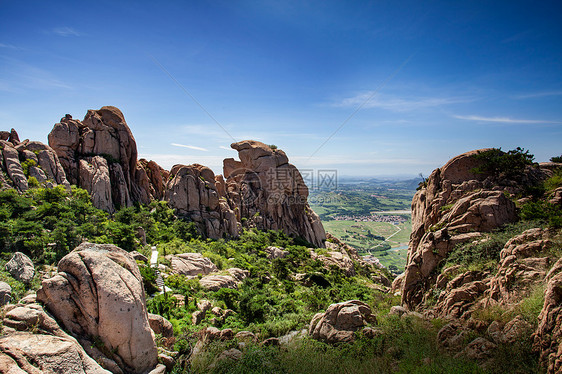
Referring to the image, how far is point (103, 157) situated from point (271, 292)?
27.5 metres

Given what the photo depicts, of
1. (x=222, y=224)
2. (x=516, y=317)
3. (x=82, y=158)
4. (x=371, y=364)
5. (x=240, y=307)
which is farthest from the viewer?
(x=222, y=224)

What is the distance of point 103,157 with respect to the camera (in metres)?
32.6

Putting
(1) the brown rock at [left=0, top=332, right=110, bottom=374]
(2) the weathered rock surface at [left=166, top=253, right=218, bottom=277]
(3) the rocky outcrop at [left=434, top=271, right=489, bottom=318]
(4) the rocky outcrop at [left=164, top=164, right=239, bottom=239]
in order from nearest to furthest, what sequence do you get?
(1) the brown rock at [left=0, top=332, right=110, bottom=374] < (3) the rocky outcrop at [left=434, top=271, right=489, bottom=318] < (2) the weathered rock surface at [left=166, top=253, right=218, bottom=277] < (4) the rocky outcrop at [left=164, top=164, right=239, bottom=239]

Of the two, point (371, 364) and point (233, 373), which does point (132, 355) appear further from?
point (371, 364)

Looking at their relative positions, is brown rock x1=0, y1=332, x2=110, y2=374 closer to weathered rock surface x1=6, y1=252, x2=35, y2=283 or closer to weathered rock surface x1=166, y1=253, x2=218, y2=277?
weathered rock surface x1=6, y1=252, x2=35, y2=283

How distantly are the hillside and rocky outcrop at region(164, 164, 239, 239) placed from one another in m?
4.80

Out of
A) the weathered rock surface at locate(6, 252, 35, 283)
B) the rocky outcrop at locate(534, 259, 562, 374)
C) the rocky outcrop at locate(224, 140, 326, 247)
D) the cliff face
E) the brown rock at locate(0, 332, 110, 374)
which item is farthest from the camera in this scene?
the rocky outcrop at locate(224, 140, 326, 247)

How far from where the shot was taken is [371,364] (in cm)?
944

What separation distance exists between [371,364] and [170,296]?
1038 centimetres

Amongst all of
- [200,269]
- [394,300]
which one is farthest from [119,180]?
[394,300]

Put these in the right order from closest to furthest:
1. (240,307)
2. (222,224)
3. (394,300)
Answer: (240,307) < (394,300) < (222,224)

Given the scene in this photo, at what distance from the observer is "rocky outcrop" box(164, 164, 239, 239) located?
35.1 metres


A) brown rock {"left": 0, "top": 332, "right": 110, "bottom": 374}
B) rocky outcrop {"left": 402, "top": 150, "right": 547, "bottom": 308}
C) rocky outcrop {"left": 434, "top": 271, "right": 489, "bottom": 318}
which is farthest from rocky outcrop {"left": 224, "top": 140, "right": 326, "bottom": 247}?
brown rock {"left": 0, "top": 332, "right": 110, "bottom": 374}

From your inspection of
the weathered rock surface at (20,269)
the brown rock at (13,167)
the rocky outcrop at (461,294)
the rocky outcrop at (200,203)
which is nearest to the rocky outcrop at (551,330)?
the rocky outcrop at (461,294)
